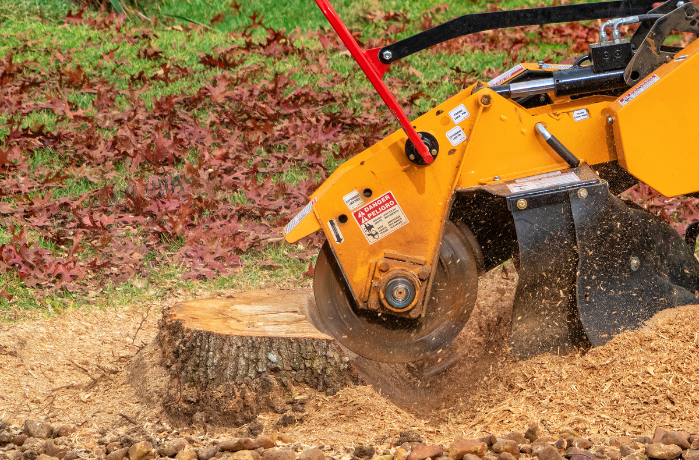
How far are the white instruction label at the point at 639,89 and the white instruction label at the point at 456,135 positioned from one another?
0.65 metres

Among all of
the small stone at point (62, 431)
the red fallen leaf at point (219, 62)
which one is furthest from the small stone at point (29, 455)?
the red fallen leaf at point (219, 62)

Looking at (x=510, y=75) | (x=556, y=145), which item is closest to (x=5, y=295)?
(x=510, y=75)

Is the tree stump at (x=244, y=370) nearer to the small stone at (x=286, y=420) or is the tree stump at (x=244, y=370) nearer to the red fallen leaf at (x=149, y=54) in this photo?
the small stone at (x=286, y=420)

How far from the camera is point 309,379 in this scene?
10.1 ft

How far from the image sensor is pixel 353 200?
3.03m

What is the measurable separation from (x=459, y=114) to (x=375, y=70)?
0.41m

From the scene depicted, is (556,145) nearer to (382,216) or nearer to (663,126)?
(663,126)

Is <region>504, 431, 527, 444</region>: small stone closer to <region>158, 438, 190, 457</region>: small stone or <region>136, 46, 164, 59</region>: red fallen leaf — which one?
<region>158, 438, 190, 457</region>: small stone

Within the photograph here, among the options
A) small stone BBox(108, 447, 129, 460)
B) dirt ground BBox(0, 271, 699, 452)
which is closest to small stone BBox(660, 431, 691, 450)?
dirt ground BBox(0, 271, 699, 452)

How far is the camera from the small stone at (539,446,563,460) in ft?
7.80

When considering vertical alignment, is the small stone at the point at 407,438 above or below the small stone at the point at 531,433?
above

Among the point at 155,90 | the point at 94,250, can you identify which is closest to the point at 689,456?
the point at 94,250

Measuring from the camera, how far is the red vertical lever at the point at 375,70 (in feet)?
8.75

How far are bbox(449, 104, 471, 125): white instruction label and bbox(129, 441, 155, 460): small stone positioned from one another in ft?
5.64
